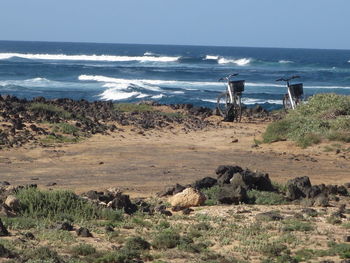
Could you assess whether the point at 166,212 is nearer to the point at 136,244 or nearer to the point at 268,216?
the point at 268,216

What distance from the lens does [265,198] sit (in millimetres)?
12852

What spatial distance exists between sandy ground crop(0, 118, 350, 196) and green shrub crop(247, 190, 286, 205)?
6.54 ft

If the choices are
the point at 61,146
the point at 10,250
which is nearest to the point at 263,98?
the point at 61,146

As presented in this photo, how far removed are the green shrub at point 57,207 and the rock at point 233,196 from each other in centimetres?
233

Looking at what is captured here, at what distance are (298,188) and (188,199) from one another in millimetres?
2206

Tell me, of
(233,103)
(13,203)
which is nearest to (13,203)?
(13,203)

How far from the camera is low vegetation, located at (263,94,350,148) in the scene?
2003cm

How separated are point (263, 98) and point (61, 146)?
2687 cm

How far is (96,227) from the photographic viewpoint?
10.3 m

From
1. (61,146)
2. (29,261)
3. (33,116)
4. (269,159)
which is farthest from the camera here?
(33,116)

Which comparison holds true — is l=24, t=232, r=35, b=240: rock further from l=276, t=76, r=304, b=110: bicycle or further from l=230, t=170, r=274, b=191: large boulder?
l=276, t=76, r=304, b=110: bicycle

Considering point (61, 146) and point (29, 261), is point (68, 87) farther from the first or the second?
point (29, 261)

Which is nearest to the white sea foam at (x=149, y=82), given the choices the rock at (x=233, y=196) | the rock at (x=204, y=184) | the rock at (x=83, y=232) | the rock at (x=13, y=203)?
the rock at (x=204, y=184)

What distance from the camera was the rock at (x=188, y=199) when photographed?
40.3 feet
